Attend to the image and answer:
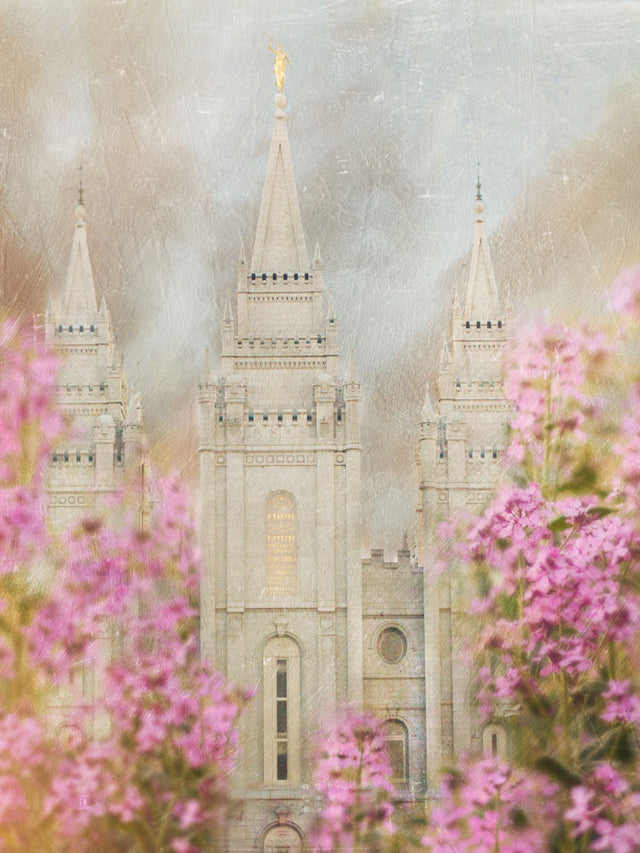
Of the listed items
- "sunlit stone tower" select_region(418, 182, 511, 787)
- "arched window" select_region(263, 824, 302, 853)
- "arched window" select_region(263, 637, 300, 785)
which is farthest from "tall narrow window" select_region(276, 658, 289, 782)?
"sunlit stone tower" select_region(418, 182, 511, 787)

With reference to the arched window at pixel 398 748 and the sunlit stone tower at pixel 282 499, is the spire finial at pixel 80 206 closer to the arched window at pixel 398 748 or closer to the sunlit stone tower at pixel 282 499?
the sunlit stone tower at pixel 282 499

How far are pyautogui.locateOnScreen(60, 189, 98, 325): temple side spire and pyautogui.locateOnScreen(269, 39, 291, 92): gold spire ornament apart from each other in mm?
1961

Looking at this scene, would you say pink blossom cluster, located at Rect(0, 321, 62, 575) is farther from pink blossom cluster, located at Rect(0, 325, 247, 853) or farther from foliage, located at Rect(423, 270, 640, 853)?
foliage, located at Rect(423, 270, 640, 853)

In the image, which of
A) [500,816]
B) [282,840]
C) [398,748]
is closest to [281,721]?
→ [398,748]

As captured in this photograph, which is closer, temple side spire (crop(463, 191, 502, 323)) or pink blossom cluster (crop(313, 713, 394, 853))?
pink blossom cluster (crop(313, 713, 394, 853))

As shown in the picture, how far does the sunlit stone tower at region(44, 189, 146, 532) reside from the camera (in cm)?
1112

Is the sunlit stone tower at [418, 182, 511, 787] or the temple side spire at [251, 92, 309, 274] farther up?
the temple side spire at [251, 92, 309, 274]

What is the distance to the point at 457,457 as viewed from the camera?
1608cm

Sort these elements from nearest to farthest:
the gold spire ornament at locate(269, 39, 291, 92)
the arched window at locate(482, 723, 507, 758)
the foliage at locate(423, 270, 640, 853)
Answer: the foliage at locate(423, 270, 640, 853) < the arched window at locate(482, 723, 507, 758) < the gold spire ornament at locate(269, 39, 291, 92)

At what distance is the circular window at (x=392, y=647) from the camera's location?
14555 millimetres

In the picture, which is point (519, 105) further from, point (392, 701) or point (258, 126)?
point (392, 701)

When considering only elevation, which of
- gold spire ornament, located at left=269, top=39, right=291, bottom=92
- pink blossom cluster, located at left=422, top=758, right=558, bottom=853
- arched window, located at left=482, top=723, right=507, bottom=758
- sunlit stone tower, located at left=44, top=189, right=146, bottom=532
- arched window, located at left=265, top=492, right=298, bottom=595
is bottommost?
pink blossom cluster, located at left=422, top=758, right=558, bottom=853

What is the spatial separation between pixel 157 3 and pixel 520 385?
5646 millimetres

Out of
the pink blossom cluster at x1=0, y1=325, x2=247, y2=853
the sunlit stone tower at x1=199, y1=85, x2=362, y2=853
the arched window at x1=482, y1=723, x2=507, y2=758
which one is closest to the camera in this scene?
the pink blossom cluster at x1=0, y1=325, x2=247, y2=853
